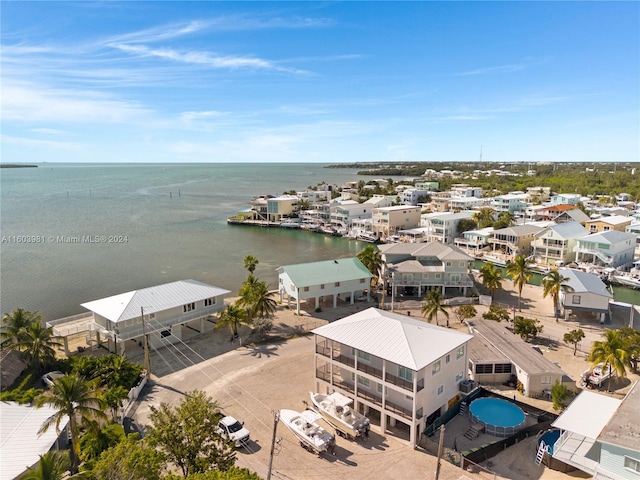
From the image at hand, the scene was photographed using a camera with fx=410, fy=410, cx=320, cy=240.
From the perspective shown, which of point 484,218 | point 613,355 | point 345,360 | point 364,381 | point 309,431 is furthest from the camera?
point 484,218

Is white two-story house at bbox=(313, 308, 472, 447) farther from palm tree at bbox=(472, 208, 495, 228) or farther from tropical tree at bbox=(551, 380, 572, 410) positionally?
palm tree at bbox=(472, 208, 495, 228)

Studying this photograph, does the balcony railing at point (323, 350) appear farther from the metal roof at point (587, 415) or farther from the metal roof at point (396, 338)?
the metal roof at point (587, 415)

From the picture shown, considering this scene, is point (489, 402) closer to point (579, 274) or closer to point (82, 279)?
point (579, 274)

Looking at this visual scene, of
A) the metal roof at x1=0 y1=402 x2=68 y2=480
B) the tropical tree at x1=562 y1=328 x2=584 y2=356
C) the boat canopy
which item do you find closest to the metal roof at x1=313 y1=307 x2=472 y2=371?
the boat canopy

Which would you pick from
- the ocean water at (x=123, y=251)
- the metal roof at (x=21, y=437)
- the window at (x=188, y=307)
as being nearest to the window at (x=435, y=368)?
→ the metal roof at (x=21, y=437)

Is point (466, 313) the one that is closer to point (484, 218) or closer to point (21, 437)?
point (21, 437)

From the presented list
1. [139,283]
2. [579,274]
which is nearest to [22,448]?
[139,283]

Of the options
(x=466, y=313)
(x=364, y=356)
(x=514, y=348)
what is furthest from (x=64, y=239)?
(x=514, y=348)
